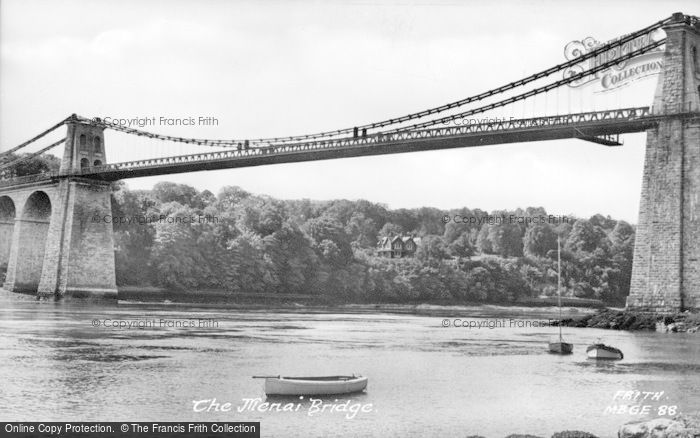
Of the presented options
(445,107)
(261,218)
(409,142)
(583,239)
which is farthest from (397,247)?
(445,107)

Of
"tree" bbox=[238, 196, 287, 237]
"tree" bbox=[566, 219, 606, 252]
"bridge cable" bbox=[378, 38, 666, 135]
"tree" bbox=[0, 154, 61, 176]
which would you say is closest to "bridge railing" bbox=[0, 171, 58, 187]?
"tree" bbox=[0, 154, 61, 176]

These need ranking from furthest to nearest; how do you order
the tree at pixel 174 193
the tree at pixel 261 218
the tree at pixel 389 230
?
1. the tree at pixel 389 230
2. the tree at pixel 174 193
3. the tree at pixel 261 218

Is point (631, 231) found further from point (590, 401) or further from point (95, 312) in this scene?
point (590, 401)

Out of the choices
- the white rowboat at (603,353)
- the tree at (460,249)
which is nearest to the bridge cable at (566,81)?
the white rowboat at (603,353)

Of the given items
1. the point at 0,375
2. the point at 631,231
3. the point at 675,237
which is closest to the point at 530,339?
the point at 675,237

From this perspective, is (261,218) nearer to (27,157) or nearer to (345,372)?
(27,157)
